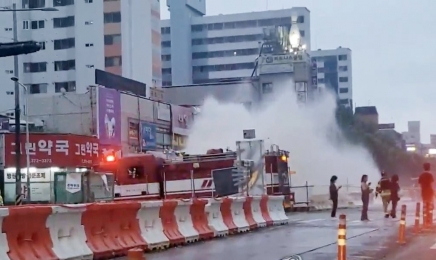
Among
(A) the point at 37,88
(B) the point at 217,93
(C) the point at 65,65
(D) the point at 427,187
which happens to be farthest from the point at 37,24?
(D) the point at 427,187

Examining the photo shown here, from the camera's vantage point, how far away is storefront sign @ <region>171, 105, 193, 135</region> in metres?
51.2

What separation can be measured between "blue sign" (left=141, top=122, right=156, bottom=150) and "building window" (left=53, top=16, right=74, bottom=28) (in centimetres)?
3058

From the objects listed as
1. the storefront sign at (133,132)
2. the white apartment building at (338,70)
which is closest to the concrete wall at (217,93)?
the storefront sign at (133,132)

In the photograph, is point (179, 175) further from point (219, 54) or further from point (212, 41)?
point (212, 41)

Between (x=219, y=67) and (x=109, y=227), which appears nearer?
(x=109, y=227)

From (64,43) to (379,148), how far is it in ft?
115

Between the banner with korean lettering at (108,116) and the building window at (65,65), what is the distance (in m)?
30.8

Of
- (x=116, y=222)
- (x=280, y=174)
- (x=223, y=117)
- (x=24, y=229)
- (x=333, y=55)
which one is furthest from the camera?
(x=333, y=55)

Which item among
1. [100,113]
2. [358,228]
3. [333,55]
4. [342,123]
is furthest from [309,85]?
[333,55]

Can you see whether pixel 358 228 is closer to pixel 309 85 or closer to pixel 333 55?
pixel 309 85

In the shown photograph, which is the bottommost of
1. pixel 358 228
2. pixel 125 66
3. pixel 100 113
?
pixel 358 228

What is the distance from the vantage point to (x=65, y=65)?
247 feet

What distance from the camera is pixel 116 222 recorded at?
1529cm

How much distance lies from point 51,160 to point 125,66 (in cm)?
3474
